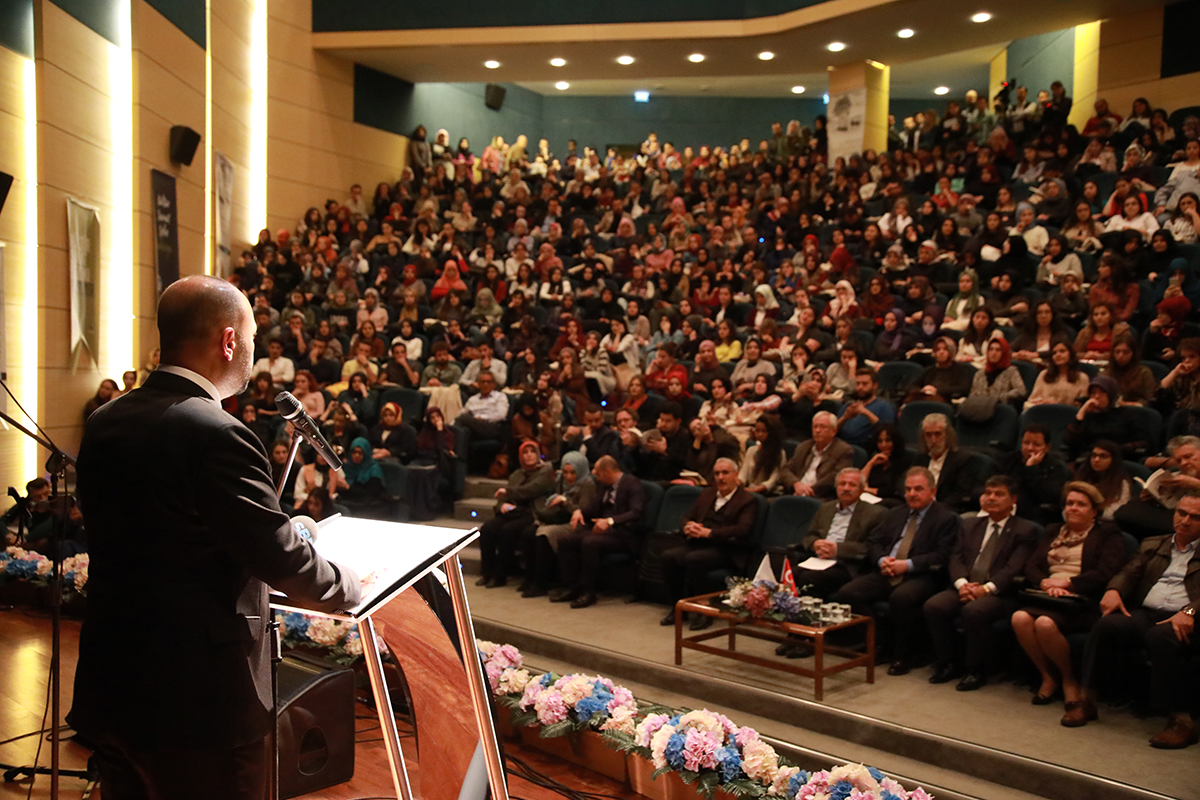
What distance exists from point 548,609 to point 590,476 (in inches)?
32.9

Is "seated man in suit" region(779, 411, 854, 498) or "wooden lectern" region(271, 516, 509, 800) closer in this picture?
"wooden lectern" region(271, 516, 509, 800)

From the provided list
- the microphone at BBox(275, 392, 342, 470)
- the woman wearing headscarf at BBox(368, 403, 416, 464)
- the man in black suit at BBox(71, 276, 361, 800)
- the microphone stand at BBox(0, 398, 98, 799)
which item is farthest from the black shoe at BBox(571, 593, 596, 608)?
the man in black suit at BBox(71, 276, 361, 800)

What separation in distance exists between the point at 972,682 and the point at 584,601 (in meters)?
2.09

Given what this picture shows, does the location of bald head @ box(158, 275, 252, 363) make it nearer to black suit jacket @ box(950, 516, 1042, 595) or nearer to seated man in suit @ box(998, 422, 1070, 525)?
black suit jacket @ box(950, 516, 1042, 595)

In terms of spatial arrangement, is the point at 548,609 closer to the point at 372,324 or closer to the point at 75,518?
the point at 75,518

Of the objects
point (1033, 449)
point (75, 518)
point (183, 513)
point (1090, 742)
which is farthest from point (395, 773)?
point (75, 518)

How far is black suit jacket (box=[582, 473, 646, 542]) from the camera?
558cm

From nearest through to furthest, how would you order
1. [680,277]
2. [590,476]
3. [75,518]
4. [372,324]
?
[590,476] → [75,518] → [372,324] → [680,277]

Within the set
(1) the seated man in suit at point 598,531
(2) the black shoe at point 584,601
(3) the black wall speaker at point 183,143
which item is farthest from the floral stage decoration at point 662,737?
(3) the black wall speaker at point 183,143

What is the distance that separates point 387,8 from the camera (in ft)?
39.8

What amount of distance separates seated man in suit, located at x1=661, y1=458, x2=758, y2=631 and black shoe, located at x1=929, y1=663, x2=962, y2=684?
3.99 feet

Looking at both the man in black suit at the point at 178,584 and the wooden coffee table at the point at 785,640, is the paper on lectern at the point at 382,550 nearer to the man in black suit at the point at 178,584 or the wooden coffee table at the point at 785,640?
the man in black suit at the point at 178,584

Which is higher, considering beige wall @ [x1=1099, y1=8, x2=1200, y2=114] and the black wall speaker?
beige wall @ [x1=1099, y1=8, x2=1200, y2=114]

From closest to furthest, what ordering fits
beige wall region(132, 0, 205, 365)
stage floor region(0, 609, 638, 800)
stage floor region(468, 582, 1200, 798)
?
stage floor region(0, 609, 638, 800)
stage floor region(468, 582, 1200, 798)
beige wall region(132, 0, 205, 365)
